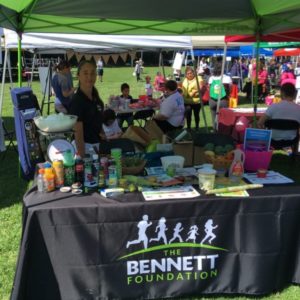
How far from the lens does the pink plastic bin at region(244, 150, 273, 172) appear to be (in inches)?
111

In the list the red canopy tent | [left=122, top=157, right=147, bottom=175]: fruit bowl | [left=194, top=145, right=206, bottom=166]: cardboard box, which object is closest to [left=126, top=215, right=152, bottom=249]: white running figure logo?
[left=122, top=157, right=147, bottom=175]: fruit bowl

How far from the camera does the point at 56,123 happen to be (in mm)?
2604

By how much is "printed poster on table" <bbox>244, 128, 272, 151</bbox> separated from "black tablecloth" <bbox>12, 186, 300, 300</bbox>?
54cm

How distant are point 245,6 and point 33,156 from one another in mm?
2717

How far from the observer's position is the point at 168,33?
15.7ft

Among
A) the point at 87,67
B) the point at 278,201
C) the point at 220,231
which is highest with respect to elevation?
the point at 87,67

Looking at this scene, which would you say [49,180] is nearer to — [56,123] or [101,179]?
[101,179]

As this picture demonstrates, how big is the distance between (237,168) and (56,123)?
1267 millimetres

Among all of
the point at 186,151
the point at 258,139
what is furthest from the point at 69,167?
the point at 258,139

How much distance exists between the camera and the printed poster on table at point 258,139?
291cm

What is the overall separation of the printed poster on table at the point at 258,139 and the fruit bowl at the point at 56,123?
1.33m

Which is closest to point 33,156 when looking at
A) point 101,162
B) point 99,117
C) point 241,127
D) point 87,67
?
point 99,117

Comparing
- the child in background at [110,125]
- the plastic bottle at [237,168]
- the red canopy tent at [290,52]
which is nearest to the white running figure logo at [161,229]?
the plastic bottle at [237,168]

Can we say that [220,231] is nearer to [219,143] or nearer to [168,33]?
[219,143]
